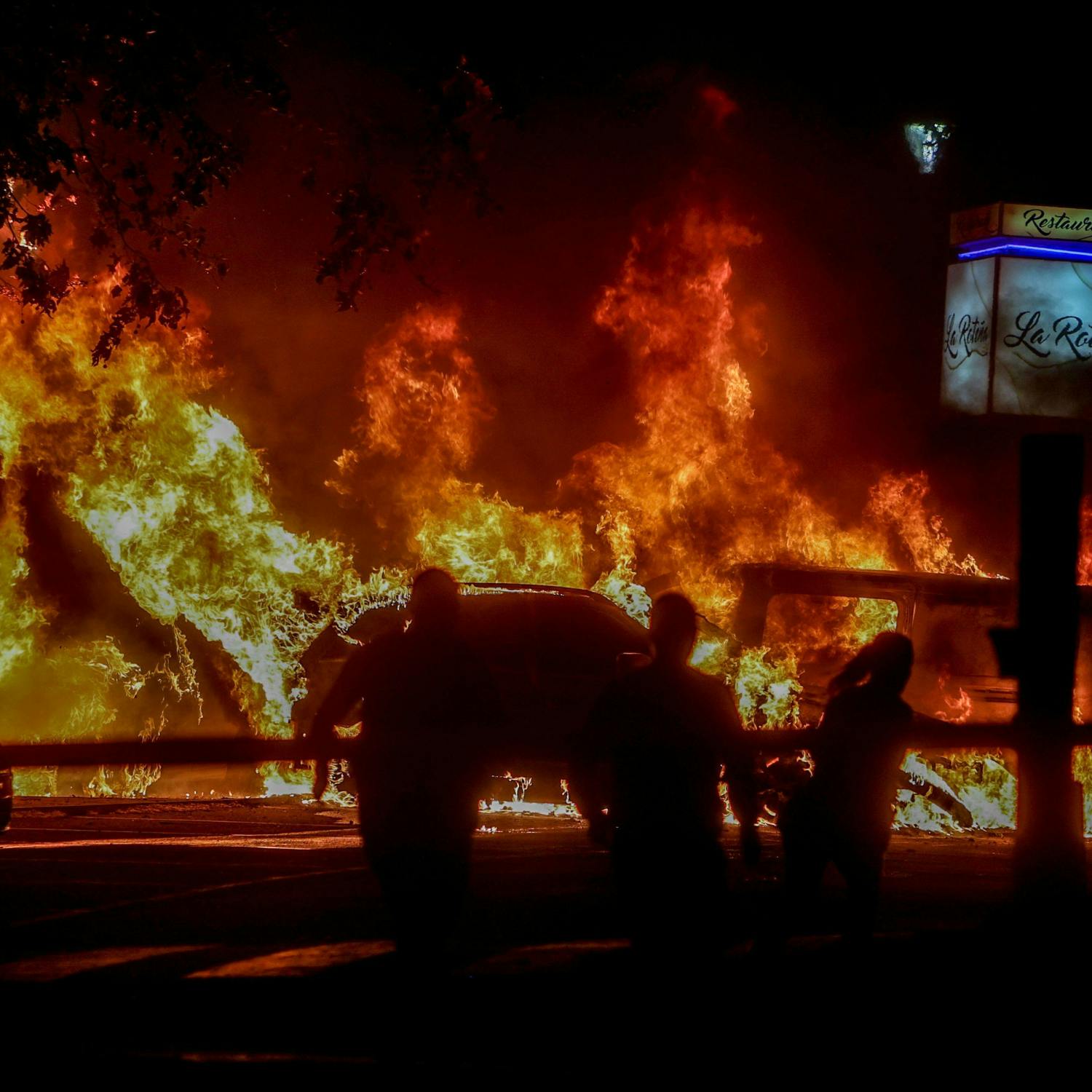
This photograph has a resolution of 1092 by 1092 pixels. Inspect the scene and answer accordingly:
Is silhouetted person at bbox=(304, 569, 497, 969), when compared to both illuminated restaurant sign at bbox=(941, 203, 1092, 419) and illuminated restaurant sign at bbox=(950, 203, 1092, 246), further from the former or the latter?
illuminated restaurant sign at bbox=(950, 203, 1092, 246)

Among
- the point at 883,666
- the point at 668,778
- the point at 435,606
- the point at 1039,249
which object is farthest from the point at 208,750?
the point at 1039,249

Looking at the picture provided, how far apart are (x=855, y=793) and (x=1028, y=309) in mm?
18658

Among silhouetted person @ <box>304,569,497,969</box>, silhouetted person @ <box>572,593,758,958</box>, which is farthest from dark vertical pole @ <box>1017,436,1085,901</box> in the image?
silhouetted person @ <box>304,569,497,969</box>

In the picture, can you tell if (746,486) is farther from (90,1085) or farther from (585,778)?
(90,1085)

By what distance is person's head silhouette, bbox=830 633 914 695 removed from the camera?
6.68 m

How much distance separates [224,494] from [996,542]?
16.5 metres

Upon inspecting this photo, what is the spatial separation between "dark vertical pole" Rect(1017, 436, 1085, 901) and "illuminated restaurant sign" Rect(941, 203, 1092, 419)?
1871 cm

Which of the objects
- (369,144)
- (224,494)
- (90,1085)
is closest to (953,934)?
(90,1085)

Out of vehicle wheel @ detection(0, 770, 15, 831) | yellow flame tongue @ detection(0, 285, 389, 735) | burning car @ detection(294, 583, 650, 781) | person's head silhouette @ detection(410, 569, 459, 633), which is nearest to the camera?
person's head silhouette @ detection(410, 569, 459, 633)

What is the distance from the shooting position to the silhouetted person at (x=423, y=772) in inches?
223

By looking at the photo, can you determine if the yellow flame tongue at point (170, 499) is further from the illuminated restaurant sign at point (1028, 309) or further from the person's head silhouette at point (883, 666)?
the illuminated restaurant sign at point (1028, 309)

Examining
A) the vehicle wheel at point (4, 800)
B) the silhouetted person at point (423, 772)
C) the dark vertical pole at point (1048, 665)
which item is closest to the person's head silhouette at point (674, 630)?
the silhouetted person at point (423, 772)

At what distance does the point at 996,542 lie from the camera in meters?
27.4

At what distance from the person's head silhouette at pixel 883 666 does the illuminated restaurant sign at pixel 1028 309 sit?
17752 millimetres
